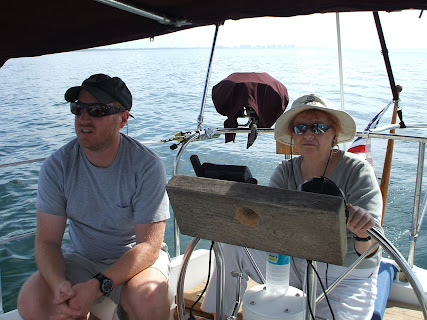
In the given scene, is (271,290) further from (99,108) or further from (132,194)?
(99,108)

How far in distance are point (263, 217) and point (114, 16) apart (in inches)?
61.0

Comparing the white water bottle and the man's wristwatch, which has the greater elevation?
the white water bottle

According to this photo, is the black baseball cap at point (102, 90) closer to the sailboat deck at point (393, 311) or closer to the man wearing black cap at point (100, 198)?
the man wearing black cap at point (100, 198)

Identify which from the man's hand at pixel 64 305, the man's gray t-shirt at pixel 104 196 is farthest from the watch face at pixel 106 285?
the man's gray t-shirt at pixel 104 196

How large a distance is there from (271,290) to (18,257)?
4.32 m

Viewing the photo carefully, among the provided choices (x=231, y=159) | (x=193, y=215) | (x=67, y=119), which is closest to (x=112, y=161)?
(x=193, y=215)

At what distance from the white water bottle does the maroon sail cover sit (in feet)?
4.91

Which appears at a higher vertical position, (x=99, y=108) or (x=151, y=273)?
(x=99, y=108)

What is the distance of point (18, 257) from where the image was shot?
5.12 meters

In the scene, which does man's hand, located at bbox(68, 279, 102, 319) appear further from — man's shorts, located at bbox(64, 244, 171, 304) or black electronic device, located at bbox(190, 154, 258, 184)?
black electronic device, located at bbox(190, 154, 258, 184)

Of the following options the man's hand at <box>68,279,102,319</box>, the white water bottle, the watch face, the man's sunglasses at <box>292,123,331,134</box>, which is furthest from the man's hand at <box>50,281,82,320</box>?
the man's sunglasses at <box>292,123,331,134</box>

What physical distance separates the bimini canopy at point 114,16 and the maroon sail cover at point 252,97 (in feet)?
1.98

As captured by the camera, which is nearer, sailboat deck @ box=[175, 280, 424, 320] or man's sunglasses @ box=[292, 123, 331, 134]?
man's sunglasses @ box=[292, 123, 331, 134]

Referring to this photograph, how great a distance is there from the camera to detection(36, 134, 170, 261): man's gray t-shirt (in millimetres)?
2104
